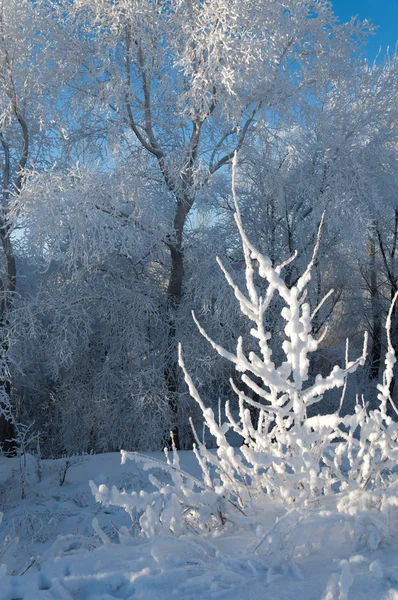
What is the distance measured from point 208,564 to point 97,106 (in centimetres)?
814

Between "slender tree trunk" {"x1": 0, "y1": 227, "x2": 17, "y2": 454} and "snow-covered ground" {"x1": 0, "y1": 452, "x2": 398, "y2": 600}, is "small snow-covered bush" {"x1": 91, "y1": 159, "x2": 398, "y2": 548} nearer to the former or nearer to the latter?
"snow-covered ground" {"x1": 0, "y1": 452, "x2": 398, "y2": 600}

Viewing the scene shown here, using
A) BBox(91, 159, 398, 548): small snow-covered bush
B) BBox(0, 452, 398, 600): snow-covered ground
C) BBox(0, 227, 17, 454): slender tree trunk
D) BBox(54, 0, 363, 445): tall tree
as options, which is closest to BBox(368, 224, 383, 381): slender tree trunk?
BBox(54, 0, 363, 445): tall tree

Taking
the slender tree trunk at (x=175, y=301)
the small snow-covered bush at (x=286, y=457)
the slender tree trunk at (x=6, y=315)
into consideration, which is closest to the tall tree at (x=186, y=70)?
the slender tree trunk at (x=175, y=301)

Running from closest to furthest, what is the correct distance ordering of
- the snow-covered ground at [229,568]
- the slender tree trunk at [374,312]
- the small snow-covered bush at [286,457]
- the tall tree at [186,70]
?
the snow-covered ground at [229,568] → the small snow-covered bush at [286,457] → the tall tree at [186,70] → the slender tree trunk at [374,312]

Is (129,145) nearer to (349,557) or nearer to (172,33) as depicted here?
(172,33)

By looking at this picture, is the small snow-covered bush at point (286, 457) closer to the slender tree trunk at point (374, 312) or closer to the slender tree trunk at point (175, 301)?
the slender tree trunk at point (175, 301)

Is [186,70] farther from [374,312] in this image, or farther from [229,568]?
[374,312]

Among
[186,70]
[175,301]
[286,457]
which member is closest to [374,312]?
[175,301]

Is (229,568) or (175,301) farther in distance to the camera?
(175,301)

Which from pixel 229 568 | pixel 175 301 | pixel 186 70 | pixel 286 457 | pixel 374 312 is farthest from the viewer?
pixel 374 312

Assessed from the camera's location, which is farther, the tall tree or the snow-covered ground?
the tall tree

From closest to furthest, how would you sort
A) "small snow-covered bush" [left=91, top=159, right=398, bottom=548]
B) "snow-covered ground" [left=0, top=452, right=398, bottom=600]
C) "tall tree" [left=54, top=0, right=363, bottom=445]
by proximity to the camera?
"snow-covered ground" [left=0, top=452, right=398, bottom=600] < "small snow-covered bush" [left=91, top=159, right=398, bottom=548] < "tall tree" [left=54, top=0, right=363, bottom=445]

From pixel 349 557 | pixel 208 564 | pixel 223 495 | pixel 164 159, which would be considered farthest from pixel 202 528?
pixel 164 159

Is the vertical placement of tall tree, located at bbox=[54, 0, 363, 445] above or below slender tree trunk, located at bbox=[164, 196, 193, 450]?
above
